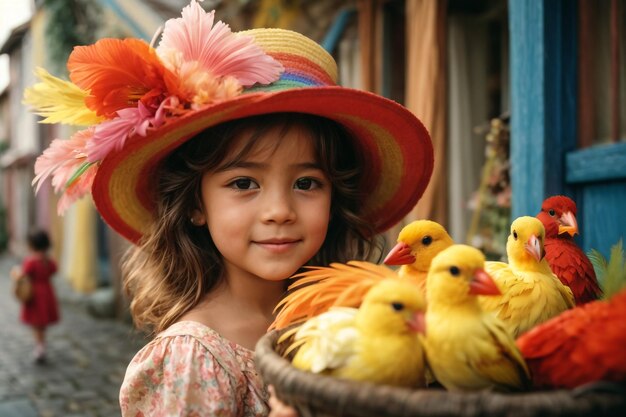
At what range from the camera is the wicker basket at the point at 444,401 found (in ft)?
2.47

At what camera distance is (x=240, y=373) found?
4.92 feet

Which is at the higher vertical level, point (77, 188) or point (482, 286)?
point (77, 188)

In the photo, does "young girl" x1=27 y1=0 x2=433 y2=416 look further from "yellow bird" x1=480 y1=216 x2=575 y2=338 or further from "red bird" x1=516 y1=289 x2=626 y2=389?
"red bird" x1=516 y1=289 x2=626 y2=389

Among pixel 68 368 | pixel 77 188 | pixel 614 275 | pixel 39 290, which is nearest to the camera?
pixel 614 275

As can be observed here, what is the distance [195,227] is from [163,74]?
0.56m

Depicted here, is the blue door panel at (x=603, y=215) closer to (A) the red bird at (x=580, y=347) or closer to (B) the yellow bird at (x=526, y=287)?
(B) the yellow bird at (x=526, y=287)

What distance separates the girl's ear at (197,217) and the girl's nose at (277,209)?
305 mm

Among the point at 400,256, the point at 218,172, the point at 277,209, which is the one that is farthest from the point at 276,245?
the point at 400,256

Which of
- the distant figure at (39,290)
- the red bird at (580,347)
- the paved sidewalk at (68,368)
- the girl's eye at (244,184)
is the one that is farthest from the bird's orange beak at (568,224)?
the distant figure at (39,290)

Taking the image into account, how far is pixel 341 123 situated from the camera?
5.48ft

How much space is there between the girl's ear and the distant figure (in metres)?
4.73

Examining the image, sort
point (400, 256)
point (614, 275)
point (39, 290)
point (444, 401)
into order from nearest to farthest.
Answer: point (444, 401), point (614, 275), point (400, 256), point (39, 290)

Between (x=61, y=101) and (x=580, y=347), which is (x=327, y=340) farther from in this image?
(x=61, y=101)

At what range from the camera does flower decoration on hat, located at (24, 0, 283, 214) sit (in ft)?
4.57
